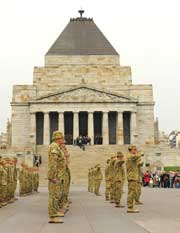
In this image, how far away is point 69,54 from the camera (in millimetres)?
88250

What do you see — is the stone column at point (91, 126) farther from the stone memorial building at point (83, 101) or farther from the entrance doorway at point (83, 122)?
the entrance doorway at point (83, 122)

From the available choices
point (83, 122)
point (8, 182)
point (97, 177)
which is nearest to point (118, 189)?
point (8, 182)

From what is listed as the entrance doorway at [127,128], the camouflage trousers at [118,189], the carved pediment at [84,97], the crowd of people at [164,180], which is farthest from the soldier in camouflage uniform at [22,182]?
the entrance doorway at [127,128]

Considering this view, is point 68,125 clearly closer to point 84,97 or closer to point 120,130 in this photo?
point 84,97

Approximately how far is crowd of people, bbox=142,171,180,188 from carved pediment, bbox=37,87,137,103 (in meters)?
27.2

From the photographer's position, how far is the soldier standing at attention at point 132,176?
19.8 m

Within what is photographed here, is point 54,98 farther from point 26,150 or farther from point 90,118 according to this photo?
point 26,150

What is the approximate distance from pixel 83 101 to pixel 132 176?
189 feet

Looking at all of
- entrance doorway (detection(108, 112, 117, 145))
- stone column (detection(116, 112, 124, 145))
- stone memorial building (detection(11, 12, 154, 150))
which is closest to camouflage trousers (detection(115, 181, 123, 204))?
stone memorial building (detection(11, 12, 154, 150))

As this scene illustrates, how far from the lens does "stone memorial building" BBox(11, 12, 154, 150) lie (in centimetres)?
7738

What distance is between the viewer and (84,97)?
77.8m

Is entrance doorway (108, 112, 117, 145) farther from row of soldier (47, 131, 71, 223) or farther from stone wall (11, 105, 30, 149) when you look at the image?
row of soldier (47, 131, 71, 223)

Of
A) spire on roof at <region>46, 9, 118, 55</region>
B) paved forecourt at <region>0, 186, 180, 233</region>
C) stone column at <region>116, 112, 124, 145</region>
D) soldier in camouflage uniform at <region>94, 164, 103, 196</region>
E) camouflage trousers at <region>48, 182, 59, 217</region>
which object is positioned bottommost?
paved forecourt at <region>0, 186, 180, 233</region>

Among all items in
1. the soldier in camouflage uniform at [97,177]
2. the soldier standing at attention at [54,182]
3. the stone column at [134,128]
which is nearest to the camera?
the soldier standing at attention at [54,182]
